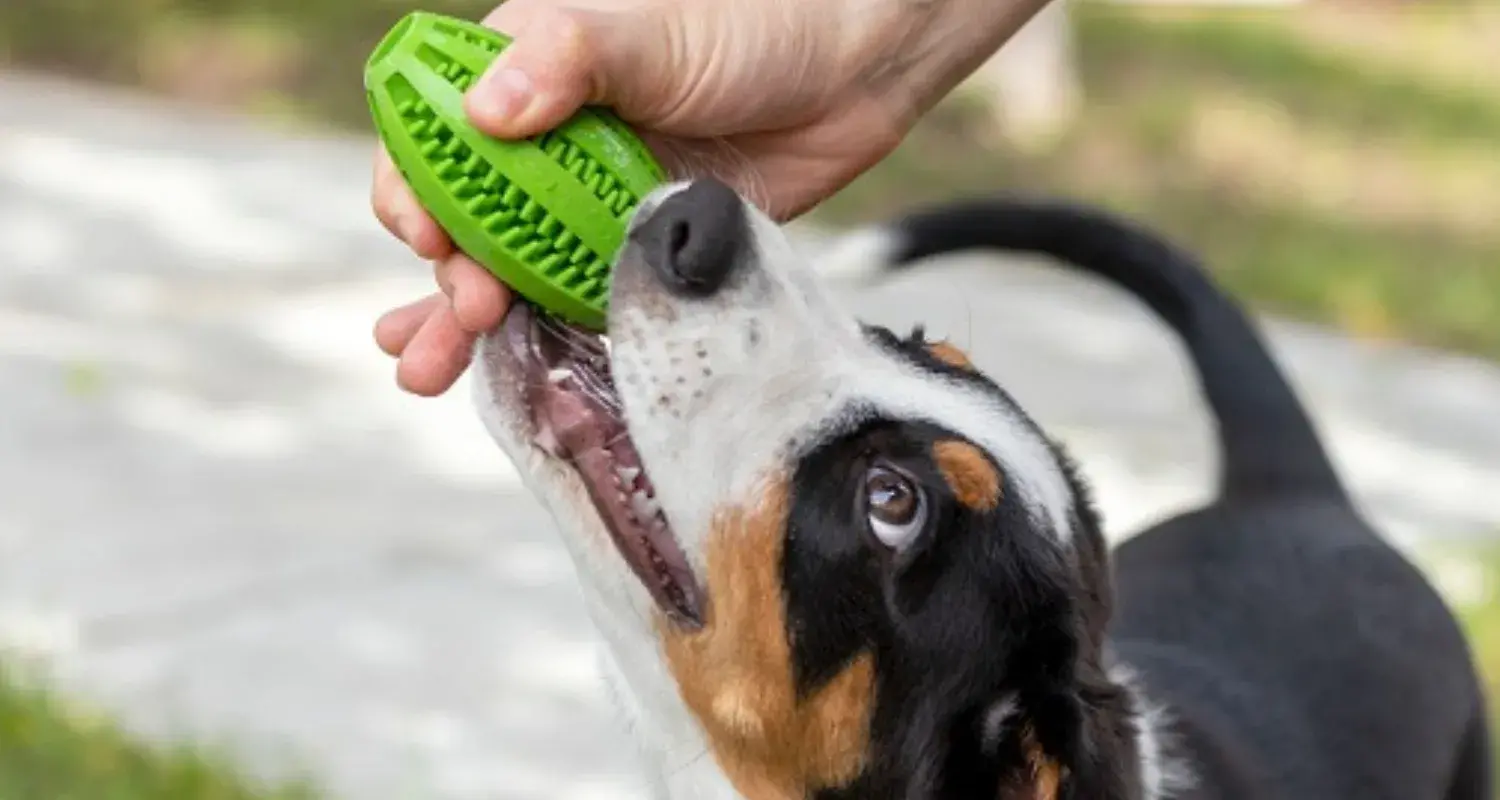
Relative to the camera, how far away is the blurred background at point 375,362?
496 centimetres

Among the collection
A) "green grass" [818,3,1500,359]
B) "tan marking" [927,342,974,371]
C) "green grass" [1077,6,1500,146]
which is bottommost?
"green grass" [1077,6,1500,146]

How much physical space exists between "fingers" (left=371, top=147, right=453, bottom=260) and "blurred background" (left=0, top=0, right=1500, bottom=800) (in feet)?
5.92

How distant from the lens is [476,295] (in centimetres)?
298

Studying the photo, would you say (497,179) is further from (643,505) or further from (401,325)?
(401,325)

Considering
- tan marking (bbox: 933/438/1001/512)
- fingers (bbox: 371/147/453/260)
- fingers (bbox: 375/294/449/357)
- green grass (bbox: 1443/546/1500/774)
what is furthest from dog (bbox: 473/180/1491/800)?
green grass (bbox: 1443/546/1500/774)

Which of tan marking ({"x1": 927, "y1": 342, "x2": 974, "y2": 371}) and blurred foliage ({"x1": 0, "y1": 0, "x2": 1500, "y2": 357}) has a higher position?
tan marking ({"x1": 927, "y1": 342, "x2": 974, "y2": 371})

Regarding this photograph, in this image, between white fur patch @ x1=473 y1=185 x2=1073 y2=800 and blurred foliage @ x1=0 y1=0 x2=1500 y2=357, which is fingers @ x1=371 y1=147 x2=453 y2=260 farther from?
blurred foliage @ x1=0 y1=0 x2=1500 y2=357

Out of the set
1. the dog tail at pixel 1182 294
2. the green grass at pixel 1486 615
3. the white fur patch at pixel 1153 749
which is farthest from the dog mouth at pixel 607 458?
the green grass at pixel 1486 615

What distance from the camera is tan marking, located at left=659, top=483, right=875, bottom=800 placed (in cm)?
293

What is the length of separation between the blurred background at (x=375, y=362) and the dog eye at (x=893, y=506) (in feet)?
6.76

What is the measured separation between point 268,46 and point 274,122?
3.13 ft

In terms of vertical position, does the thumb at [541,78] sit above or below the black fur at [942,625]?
above

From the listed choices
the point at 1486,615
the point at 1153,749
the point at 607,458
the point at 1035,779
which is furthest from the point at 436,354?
the point at 1486,615

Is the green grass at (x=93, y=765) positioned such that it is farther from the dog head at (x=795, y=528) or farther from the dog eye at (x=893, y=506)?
the dog eye at (x=893, y=506)
